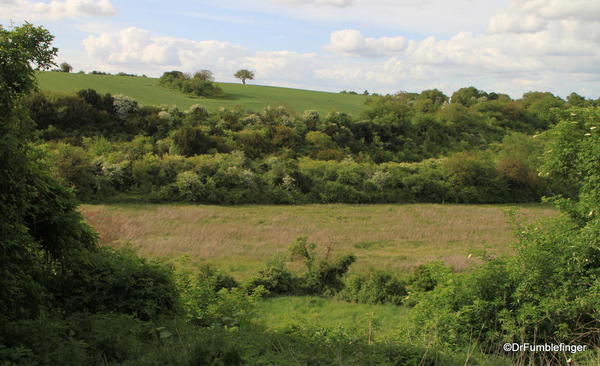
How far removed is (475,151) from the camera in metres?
50.5

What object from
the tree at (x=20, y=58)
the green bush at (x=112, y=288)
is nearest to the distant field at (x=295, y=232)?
the green bush at (x=112, y=288)

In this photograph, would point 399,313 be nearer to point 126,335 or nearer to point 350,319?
point 350,319

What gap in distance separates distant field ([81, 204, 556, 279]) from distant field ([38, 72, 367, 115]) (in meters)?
23.8

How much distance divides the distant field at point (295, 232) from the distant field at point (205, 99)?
2379cm

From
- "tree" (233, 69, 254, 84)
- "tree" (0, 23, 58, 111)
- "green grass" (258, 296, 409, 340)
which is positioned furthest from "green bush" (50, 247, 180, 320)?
"tree" (233, 69, 254, 84)

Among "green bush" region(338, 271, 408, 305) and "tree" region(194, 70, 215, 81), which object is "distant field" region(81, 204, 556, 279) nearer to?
"green bush" region(338, 271, 408, 305)

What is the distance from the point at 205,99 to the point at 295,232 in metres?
34.6

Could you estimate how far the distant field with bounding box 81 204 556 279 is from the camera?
66.4 ft

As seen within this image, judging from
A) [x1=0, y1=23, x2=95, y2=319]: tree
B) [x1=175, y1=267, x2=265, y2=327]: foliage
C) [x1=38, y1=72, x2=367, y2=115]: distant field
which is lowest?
[x1=175, y1=267, x2=265, y2=327]: foliage

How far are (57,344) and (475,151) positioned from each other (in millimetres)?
50149

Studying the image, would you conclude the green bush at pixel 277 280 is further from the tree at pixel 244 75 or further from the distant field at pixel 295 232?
the tree at pixel 244 75

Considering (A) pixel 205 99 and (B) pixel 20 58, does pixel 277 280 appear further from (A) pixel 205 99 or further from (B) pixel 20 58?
(A) pixel 205 99

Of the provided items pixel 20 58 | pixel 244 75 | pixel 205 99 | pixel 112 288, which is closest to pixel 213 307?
pixel 112 288

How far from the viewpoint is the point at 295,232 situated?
965 inches
